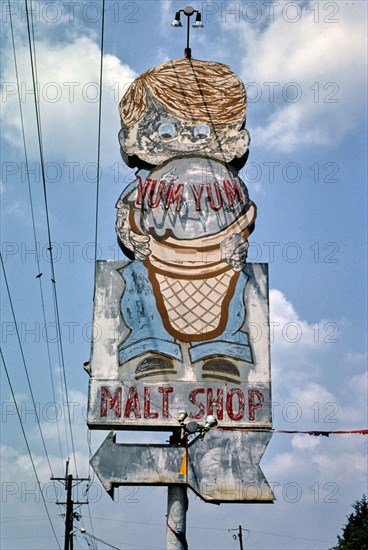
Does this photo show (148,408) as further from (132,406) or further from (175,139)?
(175,139)

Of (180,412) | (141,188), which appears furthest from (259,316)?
(141,188)

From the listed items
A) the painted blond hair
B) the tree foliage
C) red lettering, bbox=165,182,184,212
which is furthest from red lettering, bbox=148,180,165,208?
the tree foliage

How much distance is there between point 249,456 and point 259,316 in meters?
3.33

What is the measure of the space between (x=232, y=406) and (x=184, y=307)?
2.63 m

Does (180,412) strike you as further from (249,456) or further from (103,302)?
(103,302)

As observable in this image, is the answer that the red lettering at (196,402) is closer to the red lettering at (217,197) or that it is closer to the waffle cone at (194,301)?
the waffle cone at (194,301)

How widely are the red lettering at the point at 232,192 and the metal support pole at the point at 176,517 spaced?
7.03 metres

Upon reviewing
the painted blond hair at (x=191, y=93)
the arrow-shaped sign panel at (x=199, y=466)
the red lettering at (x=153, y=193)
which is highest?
the painted blond hair at (x=191, y=93)

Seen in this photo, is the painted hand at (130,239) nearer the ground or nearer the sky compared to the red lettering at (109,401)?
nearer the sky

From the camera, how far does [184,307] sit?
64.3 ft

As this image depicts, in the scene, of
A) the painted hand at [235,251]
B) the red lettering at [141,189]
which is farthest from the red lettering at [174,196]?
the painted hand at [235,251]

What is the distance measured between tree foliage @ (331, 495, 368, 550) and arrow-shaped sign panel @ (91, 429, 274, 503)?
2418cm

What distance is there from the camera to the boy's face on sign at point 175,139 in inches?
827

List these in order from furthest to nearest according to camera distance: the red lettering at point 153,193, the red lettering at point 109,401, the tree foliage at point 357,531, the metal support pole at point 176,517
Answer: the tree foliage at point 357,531
the red lettering at point 153,193
the red lettering at point 109,401
the metal support pole at point 176,517
